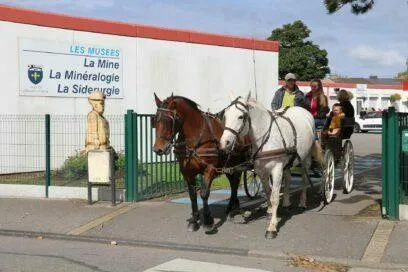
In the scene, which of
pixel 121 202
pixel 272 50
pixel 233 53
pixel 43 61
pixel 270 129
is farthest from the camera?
pixel 272 50

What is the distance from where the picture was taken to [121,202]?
11.7 m

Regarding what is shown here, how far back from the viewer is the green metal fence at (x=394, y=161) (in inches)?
363

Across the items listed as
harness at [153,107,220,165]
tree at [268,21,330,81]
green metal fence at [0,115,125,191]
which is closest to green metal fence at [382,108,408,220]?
harness at [153,107,220,165]

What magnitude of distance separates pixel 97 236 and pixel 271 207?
106 inches

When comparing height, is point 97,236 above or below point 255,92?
below

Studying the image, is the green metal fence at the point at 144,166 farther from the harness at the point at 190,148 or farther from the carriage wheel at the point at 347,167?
the carriage wheel at the point at 347,167

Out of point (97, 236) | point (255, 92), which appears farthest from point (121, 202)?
point (255, 92)

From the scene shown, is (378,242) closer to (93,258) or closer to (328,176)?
(328,176)

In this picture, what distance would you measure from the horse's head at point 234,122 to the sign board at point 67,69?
8454 millimetres

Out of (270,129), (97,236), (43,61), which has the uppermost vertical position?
(43,61)

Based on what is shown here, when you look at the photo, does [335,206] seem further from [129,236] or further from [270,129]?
[129,236]

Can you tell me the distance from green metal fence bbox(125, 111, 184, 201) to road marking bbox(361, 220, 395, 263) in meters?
4.34

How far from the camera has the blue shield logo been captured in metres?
15.4

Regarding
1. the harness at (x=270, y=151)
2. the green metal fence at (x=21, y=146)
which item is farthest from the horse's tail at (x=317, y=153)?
the green metal fence at (x=21, y=146)
